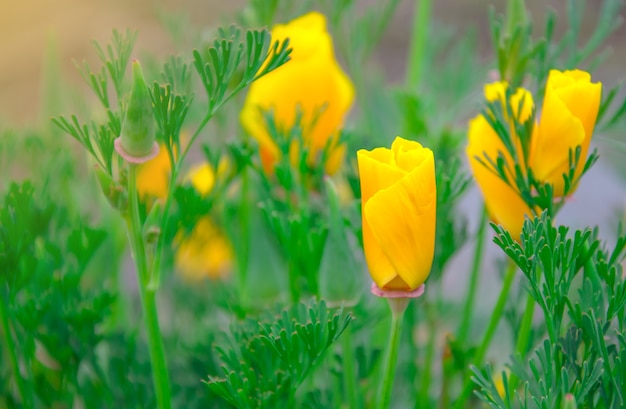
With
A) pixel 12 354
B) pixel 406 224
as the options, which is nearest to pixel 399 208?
pixel 406 224

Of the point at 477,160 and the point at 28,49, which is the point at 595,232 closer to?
the point at 477,160

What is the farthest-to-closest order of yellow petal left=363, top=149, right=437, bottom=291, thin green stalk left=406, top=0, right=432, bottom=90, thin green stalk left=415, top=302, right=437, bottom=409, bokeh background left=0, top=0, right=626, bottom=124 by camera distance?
bokeh background left=0, top=0, right=626, bottom=124, thin green stalk left=406, top=0, right=432, bottom=90, thin green stalk left=415, top=302, right=437, bottom=409, yellow petal left=363, top=149, right=437, bottom=291

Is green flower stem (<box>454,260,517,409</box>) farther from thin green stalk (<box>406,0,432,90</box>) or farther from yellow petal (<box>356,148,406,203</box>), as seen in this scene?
thin green stalk (<box>406,0,432,90</box>)

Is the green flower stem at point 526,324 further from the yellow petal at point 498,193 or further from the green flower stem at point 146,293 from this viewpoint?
the green flower stem at point 146,293

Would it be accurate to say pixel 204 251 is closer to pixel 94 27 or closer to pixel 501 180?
pixel 501 180

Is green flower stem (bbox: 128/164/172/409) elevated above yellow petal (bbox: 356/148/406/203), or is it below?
below

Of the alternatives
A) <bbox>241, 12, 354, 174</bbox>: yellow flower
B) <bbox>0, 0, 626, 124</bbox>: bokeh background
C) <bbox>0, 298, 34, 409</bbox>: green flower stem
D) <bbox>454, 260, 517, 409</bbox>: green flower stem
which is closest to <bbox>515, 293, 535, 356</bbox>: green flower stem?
<bbox>454, 260, 517, 409</bbox>: green flower stem

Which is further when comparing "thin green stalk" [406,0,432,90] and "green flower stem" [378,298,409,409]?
"thin green stalk" [406,0,432,90]

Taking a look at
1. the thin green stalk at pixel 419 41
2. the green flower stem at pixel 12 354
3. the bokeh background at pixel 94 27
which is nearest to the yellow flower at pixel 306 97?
the thin green stalk at pixel 419 41
